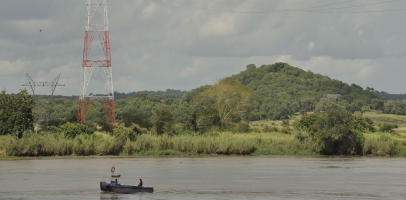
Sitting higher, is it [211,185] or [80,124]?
[80,124]

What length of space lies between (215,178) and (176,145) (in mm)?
29391

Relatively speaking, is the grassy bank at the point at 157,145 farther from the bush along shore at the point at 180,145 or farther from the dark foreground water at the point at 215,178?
the dark foreground water at the point at 215,178

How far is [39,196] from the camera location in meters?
44.3

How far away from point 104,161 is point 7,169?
11.6m

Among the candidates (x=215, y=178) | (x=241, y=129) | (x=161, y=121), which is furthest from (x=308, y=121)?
(x=215, y=178)

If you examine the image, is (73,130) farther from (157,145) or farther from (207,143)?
(207,143)

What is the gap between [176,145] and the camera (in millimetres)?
84312

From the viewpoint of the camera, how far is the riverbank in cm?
7938

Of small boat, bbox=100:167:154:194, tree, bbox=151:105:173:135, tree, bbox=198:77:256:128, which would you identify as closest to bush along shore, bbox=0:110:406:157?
tree, bbox=151:105:173:135

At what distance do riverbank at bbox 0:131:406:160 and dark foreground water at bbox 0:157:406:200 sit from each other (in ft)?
16.0

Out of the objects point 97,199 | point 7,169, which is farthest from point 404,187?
point 7,169

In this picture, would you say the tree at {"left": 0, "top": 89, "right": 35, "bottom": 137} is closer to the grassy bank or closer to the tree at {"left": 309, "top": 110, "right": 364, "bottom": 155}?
the grassy bank

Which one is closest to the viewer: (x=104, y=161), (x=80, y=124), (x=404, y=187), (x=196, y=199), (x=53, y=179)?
(x=196, y=199)

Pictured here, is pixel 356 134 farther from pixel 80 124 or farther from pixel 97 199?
pixel 97 199
